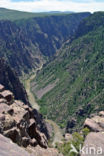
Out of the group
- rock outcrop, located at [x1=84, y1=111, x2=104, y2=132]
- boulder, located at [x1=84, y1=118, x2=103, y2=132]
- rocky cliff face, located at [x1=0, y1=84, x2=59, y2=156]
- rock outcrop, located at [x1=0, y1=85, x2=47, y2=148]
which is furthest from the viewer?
rock outcrop, located at [x1=84, y1=111, x2=104, y2=132]

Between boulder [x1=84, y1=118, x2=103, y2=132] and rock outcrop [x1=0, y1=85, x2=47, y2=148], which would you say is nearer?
rock outcrop [x1=0, y1=85, x2=47, y2=148]

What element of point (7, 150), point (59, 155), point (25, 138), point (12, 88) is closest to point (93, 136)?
point (59, 155)

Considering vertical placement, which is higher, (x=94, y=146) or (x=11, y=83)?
(x=94, y=146)

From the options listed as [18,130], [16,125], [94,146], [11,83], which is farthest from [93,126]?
[11,83]

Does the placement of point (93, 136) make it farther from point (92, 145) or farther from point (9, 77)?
point (9, 77)


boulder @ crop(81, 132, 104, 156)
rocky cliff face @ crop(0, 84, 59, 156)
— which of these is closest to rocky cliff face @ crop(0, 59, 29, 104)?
rocky cliff face @ crop(0, 84, 59, 156)

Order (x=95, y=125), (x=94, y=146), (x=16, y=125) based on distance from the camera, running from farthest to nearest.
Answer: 1. (x=95, y=125)
2. (x=16, y=125)
3. (x=94, y=146)

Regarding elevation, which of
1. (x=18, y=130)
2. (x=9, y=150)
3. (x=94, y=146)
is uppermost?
(x=9, y=150)

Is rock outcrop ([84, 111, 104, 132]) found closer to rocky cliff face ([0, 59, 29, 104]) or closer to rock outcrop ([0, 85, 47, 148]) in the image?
rock outcrop ([0, 85, 47, 148])

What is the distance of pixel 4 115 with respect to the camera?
2039 inches

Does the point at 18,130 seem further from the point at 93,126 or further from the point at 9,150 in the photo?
the point at 93,126

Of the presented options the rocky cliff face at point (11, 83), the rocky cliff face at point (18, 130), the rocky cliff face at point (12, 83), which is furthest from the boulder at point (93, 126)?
the rocky cliff face at point (11, 83)

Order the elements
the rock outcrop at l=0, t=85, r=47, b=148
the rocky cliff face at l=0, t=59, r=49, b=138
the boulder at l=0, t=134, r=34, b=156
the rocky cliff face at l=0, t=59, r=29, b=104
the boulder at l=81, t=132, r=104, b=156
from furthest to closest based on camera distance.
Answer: the rocky cliff face at l=0, t=59, r=29, b=104, the rocky cliff face at l=0, t=59, r=49, b=138, the rock outcrop at l=0, t=85, r=47, b=148, the boulder at l=81, t=132, r=104, b=156, the boulder at l=0, t=134, r=34, b=156

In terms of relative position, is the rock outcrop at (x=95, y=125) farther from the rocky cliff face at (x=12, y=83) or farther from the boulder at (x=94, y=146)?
the rocky cliff face at (x=12, y=83)
